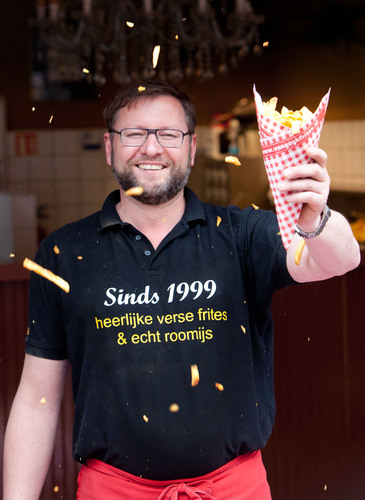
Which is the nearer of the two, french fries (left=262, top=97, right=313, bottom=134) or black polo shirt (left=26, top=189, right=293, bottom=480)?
french fries (left=262, top=97, right=313, bottom=134)

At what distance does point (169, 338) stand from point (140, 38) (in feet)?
9.28

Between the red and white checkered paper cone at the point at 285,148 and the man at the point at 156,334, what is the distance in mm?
204

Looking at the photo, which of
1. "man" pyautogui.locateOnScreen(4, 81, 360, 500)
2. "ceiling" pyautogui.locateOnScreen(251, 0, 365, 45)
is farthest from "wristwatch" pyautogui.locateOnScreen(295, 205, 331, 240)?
"ceiling" pyautogui.locateOnScreen(251, 0, 365, 45)

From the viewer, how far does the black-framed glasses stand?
1.66 metres

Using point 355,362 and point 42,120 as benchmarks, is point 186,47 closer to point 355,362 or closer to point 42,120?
point 42,120

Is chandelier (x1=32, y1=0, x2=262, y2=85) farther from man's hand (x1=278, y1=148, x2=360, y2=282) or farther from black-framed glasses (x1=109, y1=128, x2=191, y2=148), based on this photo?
man's hand (x1=278, y1=148, x2=360, y2=282)

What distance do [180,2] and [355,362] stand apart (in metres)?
2.22

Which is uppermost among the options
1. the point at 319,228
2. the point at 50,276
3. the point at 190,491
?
the point at 319,228

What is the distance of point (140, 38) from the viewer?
395cm

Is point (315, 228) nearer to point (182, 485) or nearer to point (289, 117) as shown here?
point (289, 117)

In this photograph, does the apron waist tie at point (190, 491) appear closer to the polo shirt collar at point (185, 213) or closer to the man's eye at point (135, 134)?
the polo shirt collar at point (185, 213)

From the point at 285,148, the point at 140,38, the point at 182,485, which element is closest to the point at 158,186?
the point at 285,148

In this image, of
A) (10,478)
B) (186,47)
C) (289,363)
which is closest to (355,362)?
(289,363)

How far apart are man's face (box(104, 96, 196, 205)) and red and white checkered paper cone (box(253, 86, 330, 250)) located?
1.25ft
